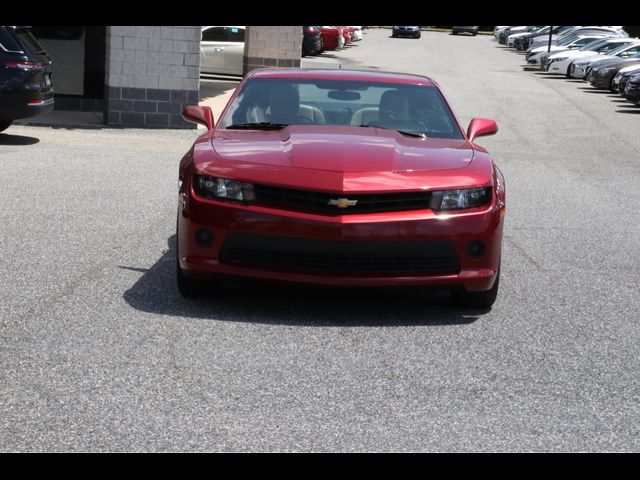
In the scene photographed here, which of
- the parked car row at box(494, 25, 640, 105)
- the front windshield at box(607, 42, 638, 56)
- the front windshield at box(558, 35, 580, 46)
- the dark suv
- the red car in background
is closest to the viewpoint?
the dark suv

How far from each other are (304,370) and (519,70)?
41.3 m

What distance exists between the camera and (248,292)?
797 cm

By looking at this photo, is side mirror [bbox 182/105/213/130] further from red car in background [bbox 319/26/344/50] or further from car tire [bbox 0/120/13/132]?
red car in background [bbox 319/26/344/50]

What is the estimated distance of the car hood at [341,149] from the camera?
24.1 feet

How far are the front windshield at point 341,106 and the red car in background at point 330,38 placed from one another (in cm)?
4432

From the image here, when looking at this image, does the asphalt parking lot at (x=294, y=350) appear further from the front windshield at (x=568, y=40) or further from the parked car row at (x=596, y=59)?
the front windshield at (x=568, y=40)

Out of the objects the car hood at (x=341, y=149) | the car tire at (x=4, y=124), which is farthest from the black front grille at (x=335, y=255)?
the car tire at (x=4, y=124)

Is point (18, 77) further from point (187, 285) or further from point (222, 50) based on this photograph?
point (222, 50)

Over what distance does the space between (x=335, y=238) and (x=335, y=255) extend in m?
0.11

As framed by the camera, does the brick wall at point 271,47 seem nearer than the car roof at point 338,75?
No

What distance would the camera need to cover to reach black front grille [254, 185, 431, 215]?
7121mm

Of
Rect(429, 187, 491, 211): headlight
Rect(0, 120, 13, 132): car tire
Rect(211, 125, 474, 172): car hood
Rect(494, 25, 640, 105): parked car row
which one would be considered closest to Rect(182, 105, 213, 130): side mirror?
Rect(211, 125, 474, 172): car hood

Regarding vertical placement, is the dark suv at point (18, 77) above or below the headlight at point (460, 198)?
below
